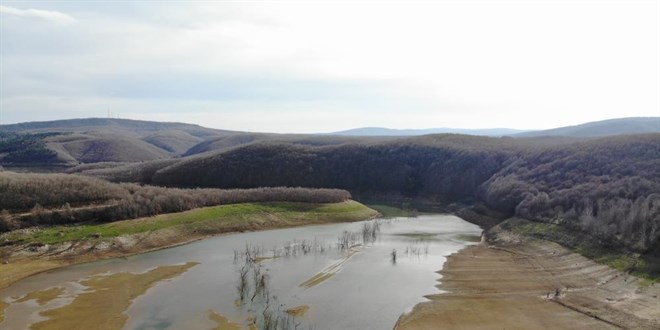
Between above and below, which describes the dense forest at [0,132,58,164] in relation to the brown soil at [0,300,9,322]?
above

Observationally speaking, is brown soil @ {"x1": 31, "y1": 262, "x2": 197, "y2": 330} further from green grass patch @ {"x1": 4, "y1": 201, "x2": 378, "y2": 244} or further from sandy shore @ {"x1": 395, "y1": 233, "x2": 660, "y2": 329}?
sandy shore @ {"x1": 395, "y1": 233, "x2": 660, "y2": 329}

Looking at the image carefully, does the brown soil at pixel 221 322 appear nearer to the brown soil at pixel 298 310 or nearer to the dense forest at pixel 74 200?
the brown soil at pixel 298 310

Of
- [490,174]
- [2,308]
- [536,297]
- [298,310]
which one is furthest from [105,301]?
[490,174]

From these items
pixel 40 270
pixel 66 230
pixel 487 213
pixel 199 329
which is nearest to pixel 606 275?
pixel 199 329

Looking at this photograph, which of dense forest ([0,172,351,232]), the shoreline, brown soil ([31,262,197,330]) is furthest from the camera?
dense forest ([0,172,351,232])

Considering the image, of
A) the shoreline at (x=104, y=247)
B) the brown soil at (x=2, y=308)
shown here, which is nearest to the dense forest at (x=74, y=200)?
the shoreline at (x=104, y=247)

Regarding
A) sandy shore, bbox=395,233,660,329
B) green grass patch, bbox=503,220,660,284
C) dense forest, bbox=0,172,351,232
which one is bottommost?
sandy shore, bbox=395,233,660,329

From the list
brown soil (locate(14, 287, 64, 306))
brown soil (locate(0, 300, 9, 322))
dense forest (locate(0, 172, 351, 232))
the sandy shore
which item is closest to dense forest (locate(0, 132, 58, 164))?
dense forest (locate(0, 172, 351, 232))

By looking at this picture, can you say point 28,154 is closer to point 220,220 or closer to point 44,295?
point 220,220
